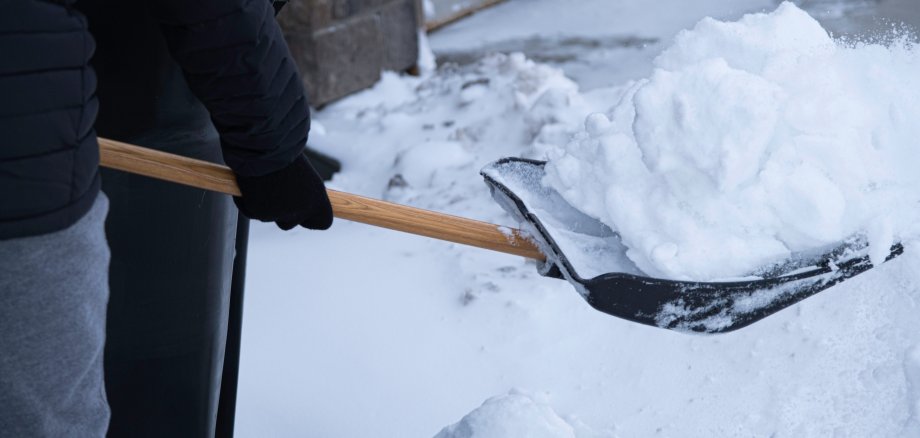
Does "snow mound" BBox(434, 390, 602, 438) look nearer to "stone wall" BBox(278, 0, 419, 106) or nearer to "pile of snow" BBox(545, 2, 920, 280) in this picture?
"pile of snow" BBox(545, 2, 920, 280)

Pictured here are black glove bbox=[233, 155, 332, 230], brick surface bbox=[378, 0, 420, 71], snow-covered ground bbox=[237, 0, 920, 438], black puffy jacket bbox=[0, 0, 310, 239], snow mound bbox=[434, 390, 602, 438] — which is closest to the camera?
black puffy jacket bbox=[0, 0, 310, 239]

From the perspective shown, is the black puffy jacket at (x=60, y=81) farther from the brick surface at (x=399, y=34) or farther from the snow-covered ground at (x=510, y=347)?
the brick surface at (x=399, y=34)

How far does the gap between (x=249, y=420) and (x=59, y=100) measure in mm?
1251

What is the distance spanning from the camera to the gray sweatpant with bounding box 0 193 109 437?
3.41 feet

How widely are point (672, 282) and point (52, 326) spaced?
873mm

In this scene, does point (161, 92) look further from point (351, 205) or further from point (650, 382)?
point (650, 382)

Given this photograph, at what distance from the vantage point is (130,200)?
1577 millimetres

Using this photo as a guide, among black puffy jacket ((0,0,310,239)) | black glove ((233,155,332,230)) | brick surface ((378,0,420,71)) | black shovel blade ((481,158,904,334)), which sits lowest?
brick surface ((378,0,420,71))

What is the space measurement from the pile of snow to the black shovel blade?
3 cm

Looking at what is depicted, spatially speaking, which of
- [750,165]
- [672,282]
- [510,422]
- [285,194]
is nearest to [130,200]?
[285,194]

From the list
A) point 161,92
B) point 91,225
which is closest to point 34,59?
point 91,225

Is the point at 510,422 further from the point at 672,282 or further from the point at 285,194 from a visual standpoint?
the point at 285,194

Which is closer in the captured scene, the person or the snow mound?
the person

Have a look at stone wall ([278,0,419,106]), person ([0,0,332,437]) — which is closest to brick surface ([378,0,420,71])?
stone wall ([278,0,419,106])
